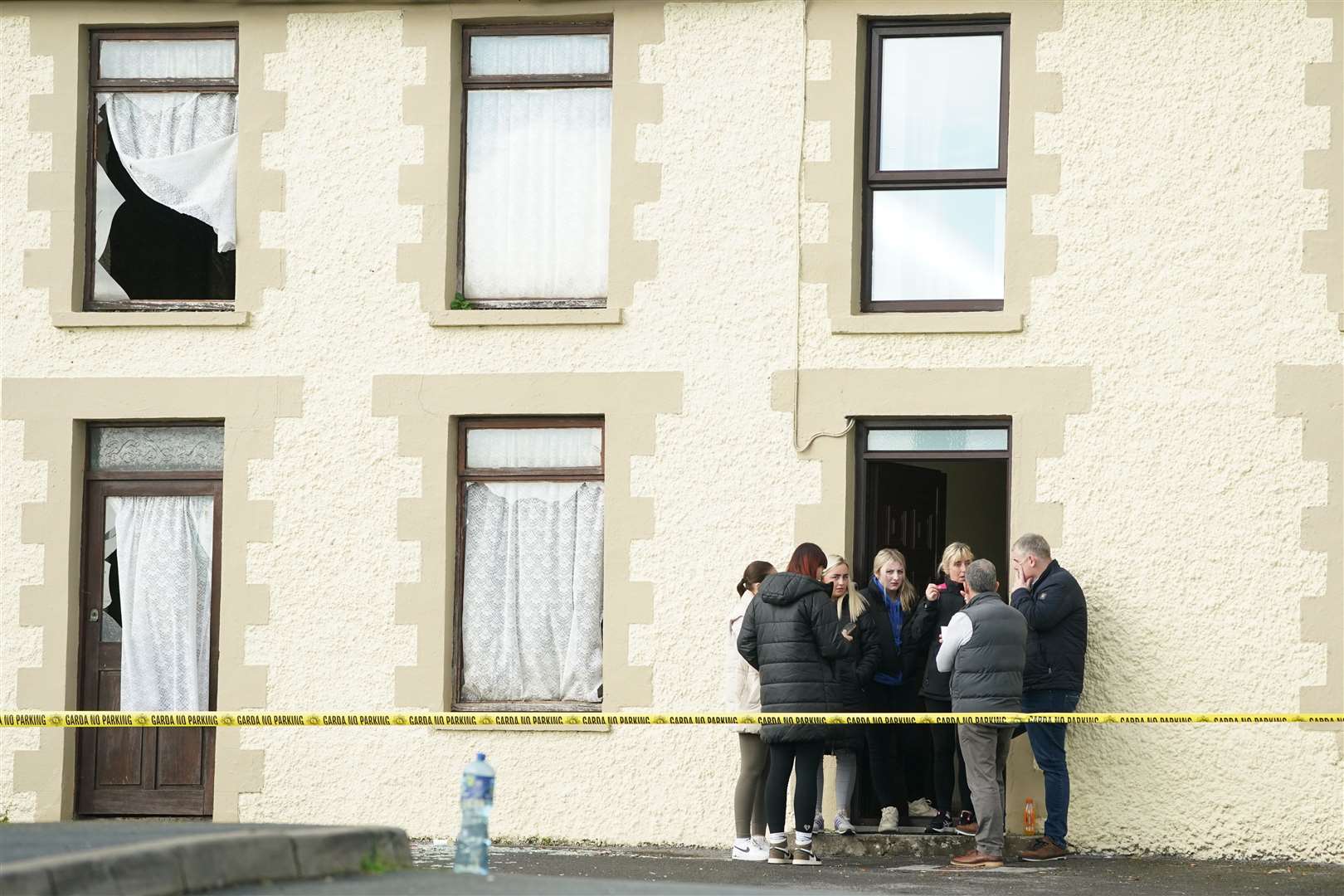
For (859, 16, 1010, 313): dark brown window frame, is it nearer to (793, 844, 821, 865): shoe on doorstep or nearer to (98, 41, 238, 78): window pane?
(793, 844, 821, 865): shoe on doorstep

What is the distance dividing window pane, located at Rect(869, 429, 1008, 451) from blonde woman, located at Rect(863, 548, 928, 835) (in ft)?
2.31

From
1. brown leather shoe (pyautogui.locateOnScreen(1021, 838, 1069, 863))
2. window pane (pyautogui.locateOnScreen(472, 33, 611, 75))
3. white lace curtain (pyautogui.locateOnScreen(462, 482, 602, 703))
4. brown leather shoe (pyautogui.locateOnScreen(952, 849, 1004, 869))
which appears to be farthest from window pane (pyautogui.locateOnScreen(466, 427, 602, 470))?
brown leather shoe (pyautogui.locateOnScreen(1021, 838, 1069, 863))

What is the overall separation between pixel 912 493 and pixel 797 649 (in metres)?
2.65

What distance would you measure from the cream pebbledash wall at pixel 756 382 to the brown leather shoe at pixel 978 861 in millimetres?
932

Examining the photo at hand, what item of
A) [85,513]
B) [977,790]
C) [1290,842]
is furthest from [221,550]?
[1290,842]

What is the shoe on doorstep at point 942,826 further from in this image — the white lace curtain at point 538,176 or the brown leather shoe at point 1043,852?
the white lace curtain at point 538,176

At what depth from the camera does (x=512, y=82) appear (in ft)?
43.2

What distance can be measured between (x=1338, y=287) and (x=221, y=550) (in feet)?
22.7

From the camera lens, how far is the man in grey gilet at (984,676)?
36.9 ft

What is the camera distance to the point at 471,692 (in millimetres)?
13062

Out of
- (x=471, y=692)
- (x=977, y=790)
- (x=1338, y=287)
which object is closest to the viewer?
(x=977, y=790)

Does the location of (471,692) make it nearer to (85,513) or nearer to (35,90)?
(85,513)

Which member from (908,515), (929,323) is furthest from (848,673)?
(929,323)

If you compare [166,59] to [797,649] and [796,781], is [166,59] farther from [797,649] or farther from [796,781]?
[796,781]
